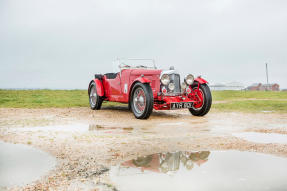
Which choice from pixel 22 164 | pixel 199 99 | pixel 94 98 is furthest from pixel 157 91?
pixel 22 164

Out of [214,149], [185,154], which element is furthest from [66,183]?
[214,149]

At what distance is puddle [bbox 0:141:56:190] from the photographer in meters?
2.79

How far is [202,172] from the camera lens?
2.93 meters

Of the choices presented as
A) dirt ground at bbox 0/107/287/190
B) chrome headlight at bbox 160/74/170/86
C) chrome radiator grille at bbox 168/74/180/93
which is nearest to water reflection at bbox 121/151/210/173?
dirt ground at bbox 0/107/287/190

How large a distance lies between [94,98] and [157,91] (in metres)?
3.19

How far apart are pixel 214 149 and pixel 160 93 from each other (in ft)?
14.6

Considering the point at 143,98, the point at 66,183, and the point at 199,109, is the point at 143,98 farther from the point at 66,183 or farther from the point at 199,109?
the point at 66,183

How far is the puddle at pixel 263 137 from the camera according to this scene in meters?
4.62

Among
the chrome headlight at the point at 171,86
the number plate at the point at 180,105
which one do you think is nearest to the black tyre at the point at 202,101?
the number plate at the point at 180,105

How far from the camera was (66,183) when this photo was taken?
8.63 ft

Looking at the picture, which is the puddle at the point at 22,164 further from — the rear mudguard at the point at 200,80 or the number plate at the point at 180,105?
the rear mudguard at the point at 200,80

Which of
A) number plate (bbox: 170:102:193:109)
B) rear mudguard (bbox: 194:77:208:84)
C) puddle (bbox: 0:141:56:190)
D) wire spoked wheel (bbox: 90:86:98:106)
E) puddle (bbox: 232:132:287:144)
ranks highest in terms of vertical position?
rear mudguard (bbox: 194:77:208:84)

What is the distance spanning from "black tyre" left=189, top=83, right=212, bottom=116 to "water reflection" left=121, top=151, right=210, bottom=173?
487cm

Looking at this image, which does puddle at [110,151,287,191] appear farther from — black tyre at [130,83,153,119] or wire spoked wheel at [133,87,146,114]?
wire spoked wheel at [133,87,146,114]
